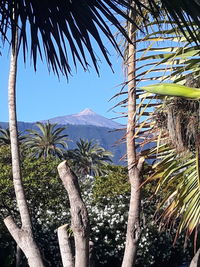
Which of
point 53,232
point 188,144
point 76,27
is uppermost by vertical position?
point 76,27

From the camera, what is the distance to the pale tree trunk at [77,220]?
5547mm

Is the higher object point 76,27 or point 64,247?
point 76,27

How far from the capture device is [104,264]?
1702cm

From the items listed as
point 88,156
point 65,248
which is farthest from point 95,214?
point 88,156

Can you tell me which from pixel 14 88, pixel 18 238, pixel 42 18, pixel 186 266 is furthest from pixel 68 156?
pixel 42 18

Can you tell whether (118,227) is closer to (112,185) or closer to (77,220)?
(112,185)

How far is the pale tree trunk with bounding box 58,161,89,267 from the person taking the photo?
5.55m

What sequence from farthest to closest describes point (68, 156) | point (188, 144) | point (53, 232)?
point (68, 156), point (53, 232), point (188, 144)

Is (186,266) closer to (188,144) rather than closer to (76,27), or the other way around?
(188,144)

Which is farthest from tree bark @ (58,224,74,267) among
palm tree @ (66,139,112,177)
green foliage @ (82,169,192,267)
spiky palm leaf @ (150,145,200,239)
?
palm tree @ (66,139,112,177)

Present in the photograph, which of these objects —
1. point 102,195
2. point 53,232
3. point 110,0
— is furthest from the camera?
point 102,195

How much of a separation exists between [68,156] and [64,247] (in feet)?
128

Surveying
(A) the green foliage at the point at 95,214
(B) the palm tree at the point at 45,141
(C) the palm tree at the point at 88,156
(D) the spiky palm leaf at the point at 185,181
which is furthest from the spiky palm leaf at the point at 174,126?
(C) the palm tree at the point at 88,156

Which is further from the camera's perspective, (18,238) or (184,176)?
(18,238)
